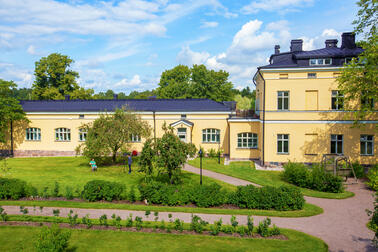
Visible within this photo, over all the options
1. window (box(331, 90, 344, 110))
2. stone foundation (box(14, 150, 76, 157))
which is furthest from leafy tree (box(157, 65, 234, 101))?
window (box(331, 90, 344, 110))

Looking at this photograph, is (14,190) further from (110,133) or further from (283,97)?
(283,97)

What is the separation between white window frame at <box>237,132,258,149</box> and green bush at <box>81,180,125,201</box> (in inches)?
596

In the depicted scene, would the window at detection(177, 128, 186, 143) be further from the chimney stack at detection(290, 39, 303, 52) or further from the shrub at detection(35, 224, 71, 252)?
the shrub at detection(35, 224, 71, 252)

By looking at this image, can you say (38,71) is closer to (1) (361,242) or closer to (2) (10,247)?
(2) (10,247)

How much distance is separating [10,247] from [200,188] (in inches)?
327

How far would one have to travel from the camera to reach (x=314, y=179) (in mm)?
18359

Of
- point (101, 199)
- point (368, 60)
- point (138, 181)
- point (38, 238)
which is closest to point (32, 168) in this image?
point (138, 181)

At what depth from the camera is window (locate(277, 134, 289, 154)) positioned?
81.3 ft

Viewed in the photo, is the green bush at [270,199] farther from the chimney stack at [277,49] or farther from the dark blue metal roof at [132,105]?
the chimney stack at [277,49]

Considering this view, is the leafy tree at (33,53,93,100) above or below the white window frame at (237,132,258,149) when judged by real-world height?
above

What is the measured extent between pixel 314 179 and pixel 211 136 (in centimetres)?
1373

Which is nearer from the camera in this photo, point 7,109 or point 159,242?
point 159,242

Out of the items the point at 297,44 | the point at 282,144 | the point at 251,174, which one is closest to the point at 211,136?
the point at 282,144

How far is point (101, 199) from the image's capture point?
15.8 m
